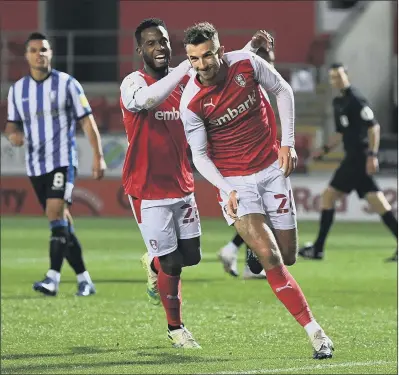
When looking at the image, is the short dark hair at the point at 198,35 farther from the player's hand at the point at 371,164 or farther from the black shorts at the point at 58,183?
the player's hand at the point at 371,164

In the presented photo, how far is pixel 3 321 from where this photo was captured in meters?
10.0

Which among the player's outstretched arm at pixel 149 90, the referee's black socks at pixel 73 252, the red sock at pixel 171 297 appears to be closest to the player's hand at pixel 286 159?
the player's outstretched arm at pixel 149 90

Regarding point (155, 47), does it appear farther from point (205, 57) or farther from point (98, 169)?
point (98, 169)

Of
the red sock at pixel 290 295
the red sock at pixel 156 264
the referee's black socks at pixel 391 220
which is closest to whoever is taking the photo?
the red sock at pixel 290 295

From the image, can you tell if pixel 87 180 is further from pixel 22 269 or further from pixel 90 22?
pixel 90 22

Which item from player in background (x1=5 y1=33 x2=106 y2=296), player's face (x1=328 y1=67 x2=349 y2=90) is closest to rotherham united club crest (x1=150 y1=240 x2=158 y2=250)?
player in background (x1=5 y1=33 x2=106 y2=296)

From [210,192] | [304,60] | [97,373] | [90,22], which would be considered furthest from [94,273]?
[90,22]

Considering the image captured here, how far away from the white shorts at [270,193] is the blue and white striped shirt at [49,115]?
3.35 meters

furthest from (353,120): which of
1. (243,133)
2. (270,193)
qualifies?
(243,133)

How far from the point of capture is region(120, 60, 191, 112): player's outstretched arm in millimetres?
7812

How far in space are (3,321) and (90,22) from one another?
22026 millimetres

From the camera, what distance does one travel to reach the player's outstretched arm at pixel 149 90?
781cm

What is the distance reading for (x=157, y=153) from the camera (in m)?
8.55

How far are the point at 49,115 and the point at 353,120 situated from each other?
13.5ft
